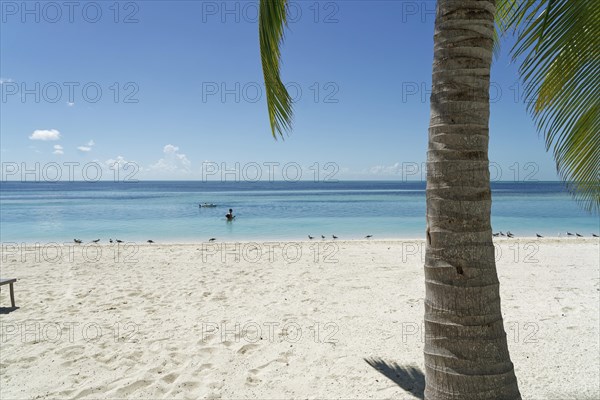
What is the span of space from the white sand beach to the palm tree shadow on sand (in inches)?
0.9

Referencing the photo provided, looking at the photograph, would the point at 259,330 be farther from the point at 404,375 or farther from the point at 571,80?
the point at 571,80

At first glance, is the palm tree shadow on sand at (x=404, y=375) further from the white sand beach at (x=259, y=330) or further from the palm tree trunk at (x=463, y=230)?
the palm tree trunk at (x=463, y=230)

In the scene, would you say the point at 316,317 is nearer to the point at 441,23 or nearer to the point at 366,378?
the point at 366,378

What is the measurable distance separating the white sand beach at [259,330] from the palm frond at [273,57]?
2.96 m

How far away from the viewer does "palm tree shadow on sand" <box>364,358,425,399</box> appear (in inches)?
166

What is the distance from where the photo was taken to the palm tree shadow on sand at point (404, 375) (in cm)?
421

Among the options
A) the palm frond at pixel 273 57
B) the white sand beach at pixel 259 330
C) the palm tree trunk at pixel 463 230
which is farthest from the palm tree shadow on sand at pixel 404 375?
the palm frond at pixel 273 57

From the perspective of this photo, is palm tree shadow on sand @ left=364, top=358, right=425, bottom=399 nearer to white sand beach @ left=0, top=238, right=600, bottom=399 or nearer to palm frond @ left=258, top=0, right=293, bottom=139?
white sand beach @ left=0, top=238, right=600, bottom=399

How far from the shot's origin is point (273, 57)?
3.82m

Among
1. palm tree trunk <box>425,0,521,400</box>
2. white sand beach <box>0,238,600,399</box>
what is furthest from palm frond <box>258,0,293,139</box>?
white sand beach <box>0,238,600,399</box>

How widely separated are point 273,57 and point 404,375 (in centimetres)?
388

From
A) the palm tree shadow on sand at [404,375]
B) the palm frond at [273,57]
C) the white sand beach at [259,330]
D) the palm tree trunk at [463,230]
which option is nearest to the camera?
the palm tree trunk at [463,230]

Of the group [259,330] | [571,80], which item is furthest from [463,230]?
[259,330]

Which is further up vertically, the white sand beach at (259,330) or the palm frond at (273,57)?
the palm frond at (273,57)
